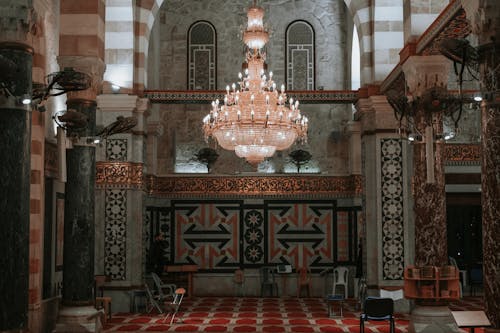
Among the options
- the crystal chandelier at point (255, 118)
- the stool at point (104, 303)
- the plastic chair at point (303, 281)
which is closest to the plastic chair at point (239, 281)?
the plastic chair at point (303, 281)

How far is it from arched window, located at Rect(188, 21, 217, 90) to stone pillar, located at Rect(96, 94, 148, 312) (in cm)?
388

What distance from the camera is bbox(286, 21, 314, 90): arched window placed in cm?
1541

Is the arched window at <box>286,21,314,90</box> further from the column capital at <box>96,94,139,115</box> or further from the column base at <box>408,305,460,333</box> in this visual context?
the column base at <box>408,305,460,333</box>

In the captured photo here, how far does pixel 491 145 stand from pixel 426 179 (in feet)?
10.1

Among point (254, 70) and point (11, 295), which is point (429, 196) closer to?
point (254, 70)

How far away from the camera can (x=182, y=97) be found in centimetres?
1209

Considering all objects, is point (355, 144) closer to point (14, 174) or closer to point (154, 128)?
point (154, 128)

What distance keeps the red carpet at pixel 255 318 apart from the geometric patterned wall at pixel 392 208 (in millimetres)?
787

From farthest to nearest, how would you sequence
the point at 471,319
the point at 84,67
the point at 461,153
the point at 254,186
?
the point at 254,186, the point at 461,153, the point at 84,67, the point at 471,319

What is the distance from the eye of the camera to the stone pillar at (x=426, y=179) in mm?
8328

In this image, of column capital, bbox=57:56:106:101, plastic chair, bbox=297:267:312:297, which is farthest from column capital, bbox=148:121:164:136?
column capital, bbox=57:56:106:101

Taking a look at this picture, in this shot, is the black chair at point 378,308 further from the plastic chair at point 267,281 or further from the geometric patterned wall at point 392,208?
the plastic chair at point 267,281

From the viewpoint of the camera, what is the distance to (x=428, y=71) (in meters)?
8.52

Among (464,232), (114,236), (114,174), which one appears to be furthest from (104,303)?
(464,232)
